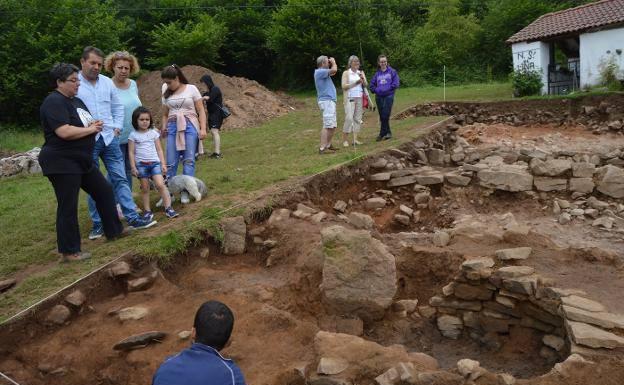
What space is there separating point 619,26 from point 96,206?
18587 mm

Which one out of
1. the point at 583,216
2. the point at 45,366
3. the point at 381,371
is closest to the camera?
the point at 381,371

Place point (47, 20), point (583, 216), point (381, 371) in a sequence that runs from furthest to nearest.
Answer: point (47, 20) → point (583, 216) → point (381, 371)

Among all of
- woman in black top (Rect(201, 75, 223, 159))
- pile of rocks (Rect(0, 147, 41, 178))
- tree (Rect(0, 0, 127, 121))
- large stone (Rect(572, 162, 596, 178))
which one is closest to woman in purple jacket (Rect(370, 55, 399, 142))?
woman in black top (Rect(201, 75, 223, 159))

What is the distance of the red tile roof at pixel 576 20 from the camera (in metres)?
18.6

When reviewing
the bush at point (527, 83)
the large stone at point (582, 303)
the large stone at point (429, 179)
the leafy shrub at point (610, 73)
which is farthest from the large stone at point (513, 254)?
the bush at point (527, 83)

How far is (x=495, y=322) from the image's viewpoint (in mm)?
5695

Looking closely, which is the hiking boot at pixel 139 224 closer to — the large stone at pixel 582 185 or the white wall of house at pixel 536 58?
the large stone at pixel 582 185

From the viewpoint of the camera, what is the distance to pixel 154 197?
Result: 8.00 meters

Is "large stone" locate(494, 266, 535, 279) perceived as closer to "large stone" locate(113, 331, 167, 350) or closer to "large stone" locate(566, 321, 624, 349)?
"large stone" locate(566, 321, 624, 349)

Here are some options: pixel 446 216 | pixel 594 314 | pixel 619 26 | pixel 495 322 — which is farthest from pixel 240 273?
pixel 619 26

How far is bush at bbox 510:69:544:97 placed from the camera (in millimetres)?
19688

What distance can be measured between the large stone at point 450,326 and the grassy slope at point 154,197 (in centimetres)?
302

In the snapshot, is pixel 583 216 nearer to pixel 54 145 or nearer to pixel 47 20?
pixel 54 145

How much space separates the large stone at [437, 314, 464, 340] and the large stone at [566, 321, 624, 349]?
1504 mm
